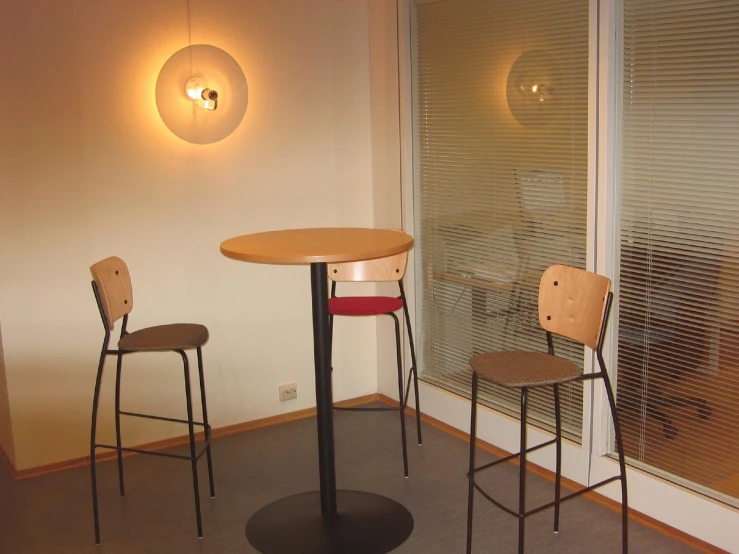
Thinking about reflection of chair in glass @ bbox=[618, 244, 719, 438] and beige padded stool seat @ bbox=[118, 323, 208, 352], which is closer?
reflection of chair in glass @ bbox=[618, 244, 719, 438]

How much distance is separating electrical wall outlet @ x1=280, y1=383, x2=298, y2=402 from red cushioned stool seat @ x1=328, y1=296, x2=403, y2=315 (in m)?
0.81

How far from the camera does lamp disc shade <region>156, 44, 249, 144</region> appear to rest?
3.86 meters

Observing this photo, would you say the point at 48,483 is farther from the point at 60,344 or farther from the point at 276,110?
the point at 276,110

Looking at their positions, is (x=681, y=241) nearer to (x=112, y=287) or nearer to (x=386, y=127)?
(x=386, y=127)

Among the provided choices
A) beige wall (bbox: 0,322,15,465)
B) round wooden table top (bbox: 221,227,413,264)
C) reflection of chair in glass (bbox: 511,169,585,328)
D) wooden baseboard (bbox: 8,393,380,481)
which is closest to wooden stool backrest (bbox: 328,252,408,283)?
round wooden table top (bbox: 221,227,413,264)

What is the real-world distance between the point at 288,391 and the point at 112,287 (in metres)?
1.44

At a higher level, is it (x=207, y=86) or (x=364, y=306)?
(x=207, y=86)

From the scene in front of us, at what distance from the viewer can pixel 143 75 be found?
3.85 m

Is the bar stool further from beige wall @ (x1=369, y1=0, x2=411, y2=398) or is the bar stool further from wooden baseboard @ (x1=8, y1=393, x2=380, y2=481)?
beige wall @ (x1=369, y1=0, x2=411, y2=398)

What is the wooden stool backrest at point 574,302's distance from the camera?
2.78 meters

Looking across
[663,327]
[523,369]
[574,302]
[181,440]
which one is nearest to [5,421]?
[181,440]

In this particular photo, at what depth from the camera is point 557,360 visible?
2.89m

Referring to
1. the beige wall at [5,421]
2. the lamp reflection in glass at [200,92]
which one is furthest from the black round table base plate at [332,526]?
the lamp reflection in glass at [200,92]

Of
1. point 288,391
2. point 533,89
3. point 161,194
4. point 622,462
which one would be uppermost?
point 533,89
